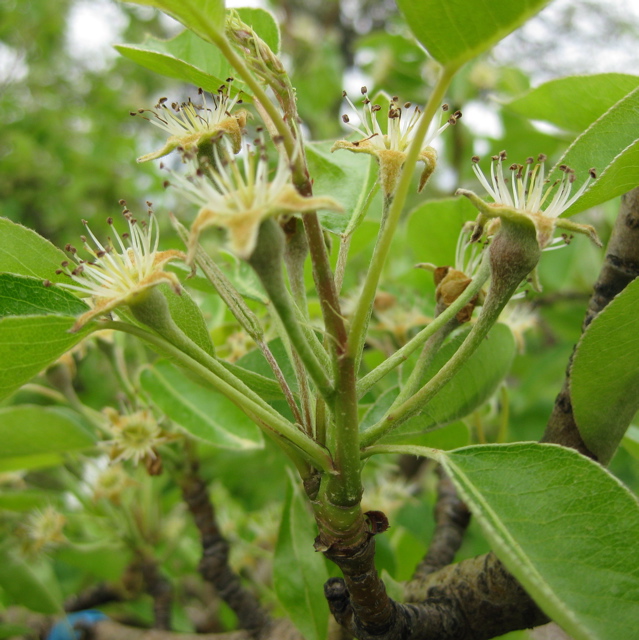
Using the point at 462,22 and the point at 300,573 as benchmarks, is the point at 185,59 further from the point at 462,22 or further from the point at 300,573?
the point at 300,573

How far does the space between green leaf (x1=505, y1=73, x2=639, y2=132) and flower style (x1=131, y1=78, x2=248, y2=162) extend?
1.93ft

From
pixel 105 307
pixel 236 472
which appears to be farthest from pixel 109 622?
pixel 105 307

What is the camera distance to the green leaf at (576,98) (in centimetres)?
105

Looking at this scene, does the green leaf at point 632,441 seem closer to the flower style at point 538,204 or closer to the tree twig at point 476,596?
the tree twig at point 476,596

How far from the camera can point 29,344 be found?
77 cm

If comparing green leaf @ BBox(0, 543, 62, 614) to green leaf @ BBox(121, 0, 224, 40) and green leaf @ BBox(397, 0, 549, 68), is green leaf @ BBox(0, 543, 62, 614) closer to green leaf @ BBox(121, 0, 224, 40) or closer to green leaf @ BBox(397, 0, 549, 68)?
green leaf @ BBox(121, 0, 224, 40)

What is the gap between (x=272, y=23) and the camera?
3.52ft

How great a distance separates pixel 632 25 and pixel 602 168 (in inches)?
321

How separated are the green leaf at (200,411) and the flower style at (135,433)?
11cm

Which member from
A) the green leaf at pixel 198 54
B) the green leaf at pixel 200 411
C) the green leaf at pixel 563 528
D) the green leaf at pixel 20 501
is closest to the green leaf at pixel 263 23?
the green leaf at pixel 198 54

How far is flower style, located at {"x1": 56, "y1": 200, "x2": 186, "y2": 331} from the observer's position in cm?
77

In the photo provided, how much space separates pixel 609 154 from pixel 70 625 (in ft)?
5.95

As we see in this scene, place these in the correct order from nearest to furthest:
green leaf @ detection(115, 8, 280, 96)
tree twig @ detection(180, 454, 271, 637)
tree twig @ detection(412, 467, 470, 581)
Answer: green leaf @ detection(115, 8, 280, 96) < tree twig @ detection(412, 467, 470, 581) < tree twig @ detection(180, 454, 271, 637)

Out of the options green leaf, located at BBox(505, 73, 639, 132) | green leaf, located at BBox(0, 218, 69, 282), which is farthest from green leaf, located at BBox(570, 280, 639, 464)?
green leaf, located at BBox(0, 218, 69, 282)
